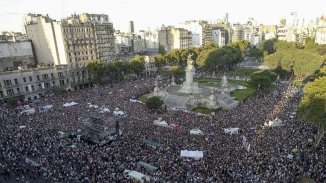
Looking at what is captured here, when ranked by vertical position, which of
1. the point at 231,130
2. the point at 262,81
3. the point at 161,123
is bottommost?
the point at 161,123

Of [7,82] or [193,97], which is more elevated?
[7,82]

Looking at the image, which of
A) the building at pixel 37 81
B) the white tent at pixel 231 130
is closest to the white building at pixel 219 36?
the building at pixel 37 81

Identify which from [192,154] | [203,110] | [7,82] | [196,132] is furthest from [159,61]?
[192,154]

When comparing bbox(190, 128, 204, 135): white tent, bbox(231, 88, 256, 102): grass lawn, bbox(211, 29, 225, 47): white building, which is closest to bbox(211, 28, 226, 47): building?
bbox(211, 29, 225, 47): white building

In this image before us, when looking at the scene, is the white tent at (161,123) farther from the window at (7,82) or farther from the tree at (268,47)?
the tree at (268,47)

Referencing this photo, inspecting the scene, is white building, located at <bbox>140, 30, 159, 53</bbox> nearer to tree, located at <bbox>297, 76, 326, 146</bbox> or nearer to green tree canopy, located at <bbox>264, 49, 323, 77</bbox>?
green tree canopy, located at <bbox>264, 49, 323, 77</bbox>

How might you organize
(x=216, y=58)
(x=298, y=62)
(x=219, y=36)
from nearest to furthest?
(x=298, y=62) → (x=216, y=58) → (x=219, y=36)

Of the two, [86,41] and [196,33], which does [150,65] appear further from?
[196,33]
